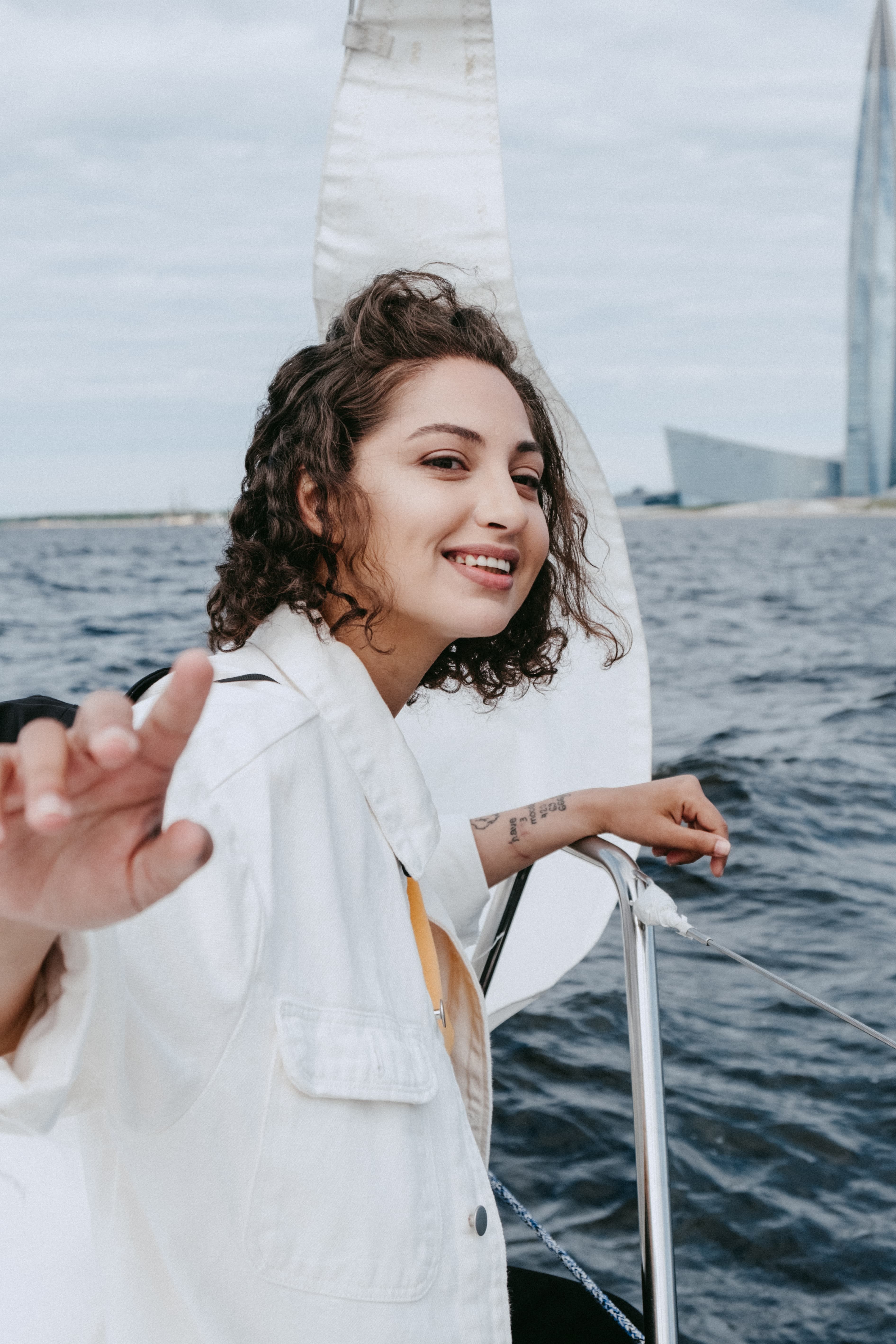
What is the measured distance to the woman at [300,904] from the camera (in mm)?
657

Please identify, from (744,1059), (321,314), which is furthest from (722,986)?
(321,314)

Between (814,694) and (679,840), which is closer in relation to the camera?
(679,840)

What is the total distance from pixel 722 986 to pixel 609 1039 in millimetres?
673

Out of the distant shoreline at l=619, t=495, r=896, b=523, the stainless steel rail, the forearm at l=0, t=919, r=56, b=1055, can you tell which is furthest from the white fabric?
the distant shoreline at l=619, t=495, r=896, b=523

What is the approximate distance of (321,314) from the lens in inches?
84.6

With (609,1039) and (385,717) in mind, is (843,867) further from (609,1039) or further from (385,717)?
(385,717)

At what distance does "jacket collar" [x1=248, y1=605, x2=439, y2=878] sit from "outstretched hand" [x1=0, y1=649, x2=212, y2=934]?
0.64m

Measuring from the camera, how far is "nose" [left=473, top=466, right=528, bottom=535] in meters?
1.48

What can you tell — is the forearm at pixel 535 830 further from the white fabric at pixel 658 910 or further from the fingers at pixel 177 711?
the fingers at pixel 177 711

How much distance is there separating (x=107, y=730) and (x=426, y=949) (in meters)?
0.81

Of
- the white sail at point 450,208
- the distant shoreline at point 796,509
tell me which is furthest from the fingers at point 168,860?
the distant shoreline at point 796,509

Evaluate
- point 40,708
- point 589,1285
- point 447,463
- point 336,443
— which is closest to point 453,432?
point 447,463

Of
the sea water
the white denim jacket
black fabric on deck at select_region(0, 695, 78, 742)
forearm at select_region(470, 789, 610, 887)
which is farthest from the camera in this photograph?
the sea water

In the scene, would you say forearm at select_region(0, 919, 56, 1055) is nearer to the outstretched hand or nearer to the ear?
the outstretched hand
